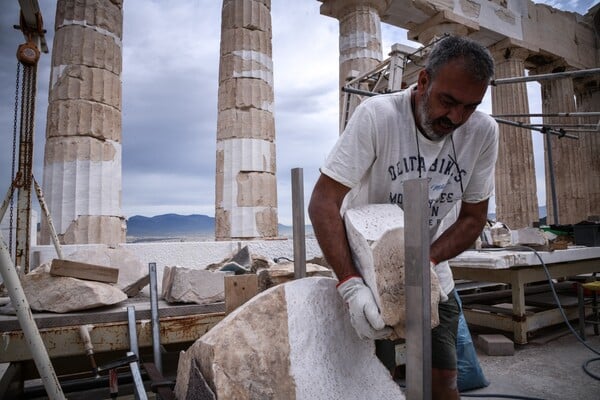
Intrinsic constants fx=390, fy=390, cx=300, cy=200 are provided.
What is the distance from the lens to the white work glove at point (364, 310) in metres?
1.32

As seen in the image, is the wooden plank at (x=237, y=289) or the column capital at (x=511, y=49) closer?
the wooden plank at (x=237, y=289)

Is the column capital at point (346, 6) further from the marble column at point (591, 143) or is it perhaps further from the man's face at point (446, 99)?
the marble column at point (591, 143)

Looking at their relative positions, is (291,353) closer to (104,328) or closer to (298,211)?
(298,211)

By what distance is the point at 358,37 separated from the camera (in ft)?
31.2

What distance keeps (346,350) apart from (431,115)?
1.06m

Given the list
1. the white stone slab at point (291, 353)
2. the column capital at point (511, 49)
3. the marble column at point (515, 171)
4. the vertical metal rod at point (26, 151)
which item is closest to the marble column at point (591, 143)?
the column capital at point (511, 49)

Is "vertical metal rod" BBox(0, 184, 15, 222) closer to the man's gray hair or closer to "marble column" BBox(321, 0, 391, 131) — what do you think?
the man's gray hair

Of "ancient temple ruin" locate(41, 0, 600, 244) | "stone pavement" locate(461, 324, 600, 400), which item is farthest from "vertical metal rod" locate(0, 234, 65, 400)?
"ancient temple ruin" locate(41, 0, 600, 244)

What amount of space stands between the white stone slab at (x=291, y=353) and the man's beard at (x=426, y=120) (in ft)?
2.58

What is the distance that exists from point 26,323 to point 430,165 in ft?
6.65

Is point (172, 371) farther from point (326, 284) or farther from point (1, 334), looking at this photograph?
point (326, 284)

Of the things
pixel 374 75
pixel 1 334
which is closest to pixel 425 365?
pixel 1 334

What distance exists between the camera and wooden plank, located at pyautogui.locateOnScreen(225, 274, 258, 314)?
229 centimetres

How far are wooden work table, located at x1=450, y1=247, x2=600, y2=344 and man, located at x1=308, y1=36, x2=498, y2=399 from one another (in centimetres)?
255
